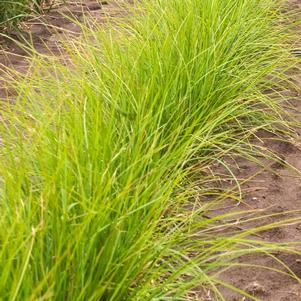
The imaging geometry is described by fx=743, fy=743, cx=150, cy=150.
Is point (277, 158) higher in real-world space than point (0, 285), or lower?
lower

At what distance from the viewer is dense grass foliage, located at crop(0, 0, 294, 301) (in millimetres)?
1878

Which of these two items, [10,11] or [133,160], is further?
[10,11]

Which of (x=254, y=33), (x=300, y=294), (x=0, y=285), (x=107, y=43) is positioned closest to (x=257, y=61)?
(x=254, y=33)

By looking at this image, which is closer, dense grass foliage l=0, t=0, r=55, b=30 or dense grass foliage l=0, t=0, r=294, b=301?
dense grass foliage l=0, t=0, r=294, b=301

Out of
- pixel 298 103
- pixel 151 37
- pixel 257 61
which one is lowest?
pixel 298 103

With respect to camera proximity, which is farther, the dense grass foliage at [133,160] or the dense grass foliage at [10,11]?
the dense grass foliage at [10,11]

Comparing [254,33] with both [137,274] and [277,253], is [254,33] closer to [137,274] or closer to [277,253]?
[277,253]

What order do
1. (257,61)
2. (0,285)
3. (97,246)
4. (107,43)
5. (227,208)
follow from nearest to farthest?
(0,285) < (97,246) < (227,208) < (107,43) < (257,61)

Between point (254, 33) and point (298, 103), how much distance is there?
47 centimetres

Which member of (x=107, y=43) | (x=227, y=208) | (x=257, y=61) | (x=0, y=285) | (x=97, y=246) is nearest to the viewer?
(x=0, y=285)

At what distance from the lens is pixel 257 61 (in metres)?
3.65

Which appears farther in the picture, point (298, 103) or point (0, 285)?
point (298, 103)

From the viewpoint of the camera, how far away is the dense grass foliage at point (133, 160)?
73.9 inches

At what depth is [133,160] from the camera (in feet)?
7.98
